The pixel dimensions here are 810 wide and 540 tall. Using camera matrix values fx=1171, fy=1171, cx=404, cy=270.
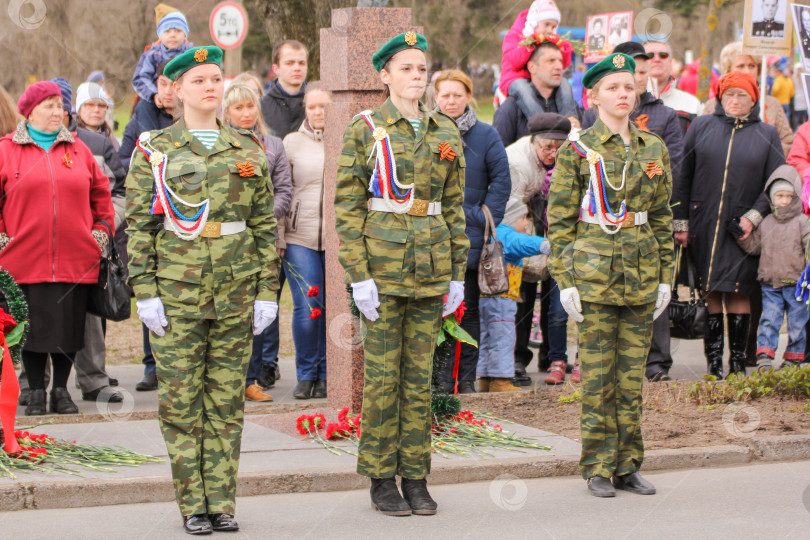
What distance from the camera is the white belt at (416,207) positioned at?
5984mm

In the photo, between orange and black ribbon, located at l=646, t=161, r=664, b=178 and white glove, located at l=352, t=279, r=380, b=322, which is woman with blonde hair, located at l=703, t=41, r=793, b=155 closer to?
orange and black ribbon, located at l=646, t=161, r=664, b=178

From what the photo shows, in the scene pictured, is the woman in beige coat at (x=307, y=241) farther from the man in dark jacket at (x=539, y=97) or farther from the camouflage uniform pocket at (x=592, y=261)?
the camouflage uniform pocket at (x=592, y=261)

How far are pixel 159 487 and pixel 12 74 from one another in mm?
21628

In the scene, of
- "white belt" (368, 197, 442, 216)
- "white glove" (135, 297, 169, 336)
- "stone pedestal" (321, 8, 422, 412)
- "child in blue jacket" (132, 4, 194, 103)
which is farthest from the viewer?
"child in blue jacket" (132, 4, 194, 103)

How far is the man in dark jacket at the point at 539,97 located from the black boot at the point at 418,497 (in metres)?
4.86

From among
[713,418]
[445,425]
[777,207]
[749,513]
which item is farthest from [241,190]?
[777,207]

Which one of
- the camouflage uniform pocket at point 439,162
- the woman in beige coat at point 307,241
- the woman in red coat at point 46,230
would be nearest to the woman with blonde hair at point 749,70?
the woman in beige coat at point 307,241

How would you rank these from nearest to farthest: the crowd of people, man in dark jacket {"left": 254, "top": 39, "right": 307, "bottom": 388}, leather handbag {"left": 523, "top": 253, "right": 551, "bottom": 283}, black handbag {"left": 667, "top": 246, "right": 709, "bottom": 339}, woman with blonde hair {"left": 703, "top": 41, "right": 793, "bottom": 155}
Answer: the crowd of people < black handbag {"left": 667, "top": 246, "right": 709, "bottom": 339} < leather handbag {"left": 523, "top": 253, "right": 551, "bottom": 283} < man in dark jacket {"left": 254, "top": 39, "right": 307, "bottom": 388} < woman with blonde hair {"left": 703, "top": 41, "right": 793, "bottom": 155}

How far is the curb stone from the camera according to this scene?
620 centimetres

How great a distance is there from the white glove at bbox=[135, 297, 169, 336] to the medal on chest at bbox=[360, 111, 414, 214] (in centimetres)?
122

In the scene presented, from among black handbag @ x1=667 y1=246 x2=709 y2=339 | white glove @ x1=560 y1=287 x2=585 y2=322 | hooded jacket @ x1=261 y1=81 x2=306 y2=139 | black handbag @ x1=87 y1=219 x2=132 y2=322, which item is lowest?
black handbag @ x1=667 y1=246 x2=709 y2=339

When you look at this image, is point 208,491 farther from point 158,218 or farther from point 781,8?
point 781,8

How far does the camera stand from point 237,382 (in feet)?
18.9

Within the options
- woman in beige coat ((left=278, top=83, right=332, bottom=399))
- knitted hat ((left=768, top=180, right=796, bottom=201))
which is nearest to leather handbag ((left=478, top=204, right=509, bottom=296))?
woman in beige coat ((left=278, top=83, right=332, bottom=399))
